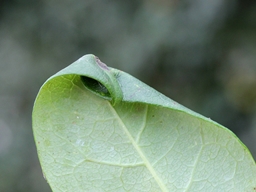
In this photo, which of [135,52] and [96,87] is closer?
[96,87]

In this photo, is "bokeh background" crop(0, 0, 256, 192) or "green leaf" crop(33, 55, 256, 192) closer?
"green leaf" crop(33, 55, 256, 192)

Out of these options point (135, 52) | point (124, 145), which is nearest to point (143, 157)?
point (124, 145)

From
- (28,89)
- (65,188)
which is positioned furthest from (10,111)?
(65,188)

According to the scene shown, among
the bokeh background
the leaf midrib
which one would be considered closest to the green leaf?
the leaf midrib

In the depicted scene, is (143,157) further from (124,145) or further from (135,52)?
(135,52)

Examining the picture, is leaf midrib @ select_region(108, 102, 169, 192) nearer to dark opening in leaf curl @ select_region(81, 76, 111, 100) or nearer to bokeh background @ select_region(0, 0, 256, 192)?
dark opening in leaf curl @ select_region(81, 76, 111, 100)
